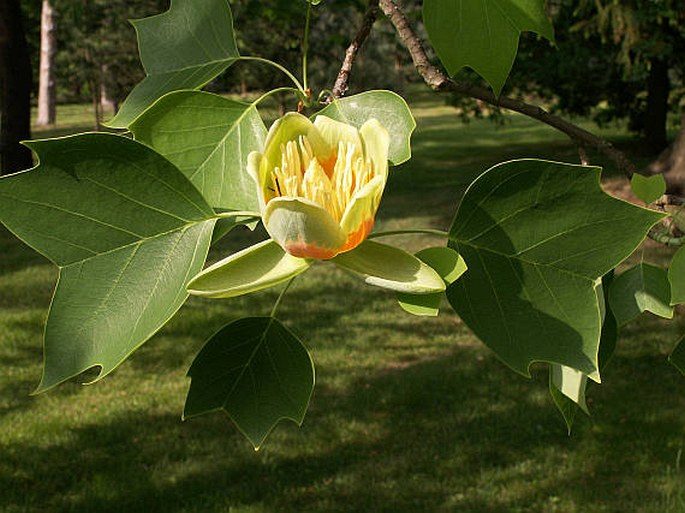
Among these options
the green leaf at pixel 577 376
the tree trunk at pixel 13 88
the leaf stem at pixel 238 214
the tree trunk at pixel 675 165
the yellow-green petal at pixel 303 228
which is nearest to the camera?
the yellow-green petal at pixel 303 228

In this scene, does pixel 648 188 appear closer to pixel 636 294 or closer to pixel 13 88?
pixel 636 294

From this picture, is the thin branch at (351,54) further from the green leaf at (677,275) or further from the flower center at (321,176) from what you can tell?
the green leaf at (677,275)

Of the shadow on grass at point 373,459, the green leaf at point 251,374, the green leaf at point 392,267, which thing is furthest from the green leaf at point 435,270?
the shadow on grass at point 373,459

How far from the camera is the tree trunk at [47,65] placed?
55.3ft

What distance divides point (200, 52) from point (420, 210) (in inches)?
357

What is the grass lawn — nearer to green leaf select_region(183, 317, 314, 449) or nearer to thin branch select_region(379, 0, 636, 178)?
thin branch select_region(379, 0, 636, 178)

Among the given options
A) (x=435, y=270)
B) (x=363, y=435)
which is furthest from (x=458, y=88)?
(x=363, y=435)

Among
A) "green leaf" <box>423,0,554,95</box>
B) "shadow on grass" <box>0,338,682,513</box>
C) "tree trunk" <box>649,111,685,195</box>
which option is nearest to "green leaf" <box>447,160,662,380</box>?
"green leaf" <box>423,0,554,95</box>

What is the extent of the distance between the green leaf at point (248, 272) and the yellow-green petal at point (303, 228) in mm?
19

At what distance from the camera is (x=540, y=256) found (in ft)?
2.08

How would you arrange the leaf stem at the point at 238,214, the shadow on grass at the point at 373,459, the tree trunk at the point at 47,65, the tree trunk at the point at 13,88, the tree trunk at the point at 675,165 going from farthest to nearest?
1. the tree trunk at the point at 47,65
2. the tree trunk at the point at 13,88
3. the tree trunk at the point at 675,165
4. the shadow on grass at the point at 373,459
5. the leaf stem at the point at 238,214

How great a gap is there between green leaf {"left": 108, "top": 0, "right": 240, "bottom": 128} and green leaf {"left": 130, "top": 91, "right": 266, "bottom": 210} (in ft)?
0.29

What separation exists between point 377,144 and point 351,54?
36 cm

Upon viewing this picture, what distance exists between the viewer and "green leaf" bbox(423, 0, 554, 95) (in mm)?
717
